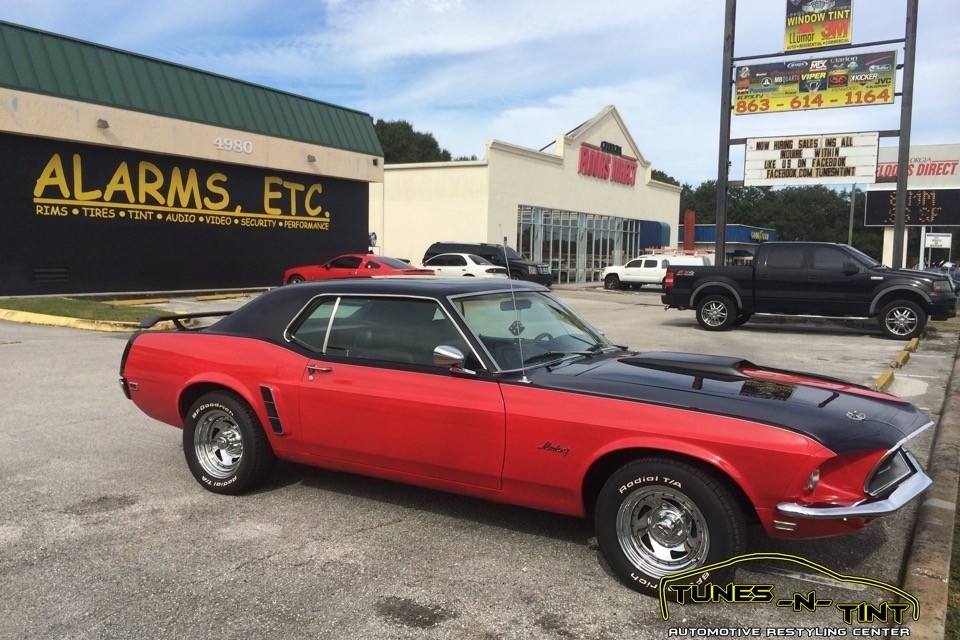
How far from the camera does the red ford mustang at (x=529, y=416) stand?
132 inches

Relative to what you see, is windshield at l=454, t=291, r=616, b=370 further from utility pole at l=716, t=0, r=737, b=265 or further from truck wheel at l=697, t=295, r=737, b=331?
utility pole at l=716, t=0, r=737, b=265

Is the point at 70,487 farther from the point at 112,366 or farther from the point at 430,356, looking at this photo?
the point at 112,366

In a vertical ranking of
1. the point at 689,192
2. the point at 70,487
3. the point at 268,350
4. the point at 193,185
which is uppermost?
the point at 689,192

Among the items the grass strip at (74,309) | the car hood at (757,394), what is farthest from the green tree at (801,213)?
the car hood at (757,394)

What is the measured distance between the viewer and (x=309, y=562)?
394 cm

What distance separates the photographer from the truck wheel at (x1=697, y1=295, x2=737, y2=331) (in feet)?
52.0

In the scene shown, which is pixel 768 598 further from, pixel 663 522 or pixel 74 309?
pixel 74 309

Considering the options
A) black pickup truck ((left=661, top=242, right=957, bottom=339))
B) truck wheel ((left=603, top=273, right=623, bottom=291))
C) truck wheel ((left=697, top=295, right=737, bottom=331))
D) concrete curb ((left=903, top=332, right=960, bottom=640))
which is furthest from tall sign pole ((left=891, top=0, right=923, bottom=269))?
truck wheel ((left=603, top=273, right=623, bottom=291))

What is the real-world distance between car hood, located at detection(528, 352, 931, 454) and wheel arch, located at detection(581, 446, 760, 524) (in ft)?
0.78

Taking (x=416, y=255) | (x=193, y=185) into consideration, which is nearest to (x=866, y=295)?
(x=193, y=185)

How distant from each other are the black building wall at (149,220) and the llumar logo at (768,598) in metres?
19.4

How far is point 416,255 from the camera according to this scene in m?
34.8

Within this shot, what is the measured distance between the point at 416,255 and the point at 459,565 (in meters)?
31.3

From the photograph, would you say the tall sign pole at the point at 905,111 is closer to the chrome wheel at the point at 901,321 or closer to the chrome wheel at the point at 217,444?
the chrome wheel at the point at 901,321
